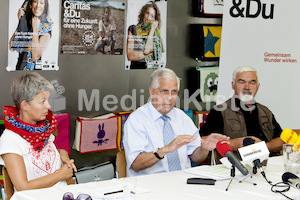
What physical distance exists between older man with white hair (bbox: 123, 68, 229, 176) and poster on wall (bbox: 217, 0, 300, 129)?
1.04 metres

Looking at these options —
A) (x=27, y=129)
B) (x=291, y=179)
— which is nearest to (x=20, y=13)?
(x=27, y=129)

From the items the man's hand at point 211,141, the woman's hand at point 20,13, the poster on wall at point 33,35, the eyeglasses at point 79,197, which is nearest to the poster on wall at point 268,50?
the man's hand at point 211,141

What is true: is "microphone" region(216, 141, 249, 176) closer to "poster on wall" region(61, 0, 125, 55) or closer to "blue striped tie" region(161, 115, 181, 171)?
"blue striped tie" region(161, 115, 181, 171)

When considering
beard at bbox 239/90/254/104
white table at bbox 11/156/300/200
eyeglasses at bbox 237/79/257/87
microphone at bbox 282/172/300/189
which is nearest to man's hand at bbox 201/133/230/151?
white table at bbox 11/156/300/200

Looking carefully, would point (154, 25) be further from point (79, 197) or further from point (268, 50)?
point (79, 197)

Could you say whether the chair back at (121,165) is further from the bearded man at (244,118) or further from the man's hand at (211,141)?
the bearded man at (244,118)

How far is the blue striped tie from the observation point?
141 inches

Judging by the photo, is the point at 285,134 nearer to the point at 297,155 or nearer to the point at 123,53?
the point at 297,155

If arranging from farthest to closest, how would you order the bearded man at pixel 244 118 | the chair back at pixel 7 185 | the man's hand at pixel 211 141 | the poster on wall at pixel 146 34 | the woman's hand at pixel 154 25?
the woman's hand at pixel 154 25 → the poster on wall at pixel 146 34 → the bearded man at pixel 244 118 → the man's hand at pixel 211 141 → the chair back at pixel 7 185

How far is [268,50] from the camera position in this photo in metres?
4.89

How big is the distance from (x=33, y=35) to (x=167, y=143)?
1.73 metres

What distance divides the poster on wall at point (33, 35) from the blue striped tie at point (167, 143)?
148 cm

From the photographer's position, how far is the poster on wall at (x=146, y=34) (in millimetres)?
5043

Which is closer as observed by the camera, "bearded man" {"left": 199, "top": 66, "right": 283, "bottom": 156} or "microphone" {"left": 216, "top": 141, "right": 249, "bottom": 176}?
"microphone" {"left": 216, "top": 141, "right": 249, "bottom": 176}
